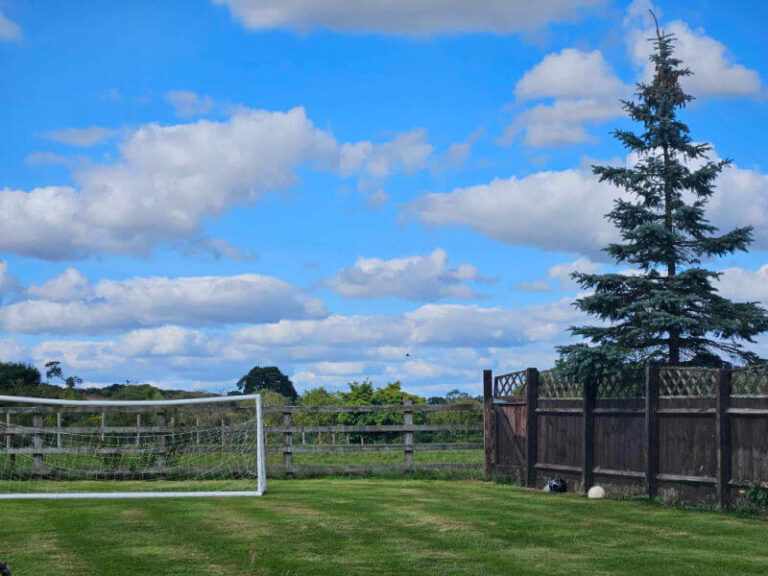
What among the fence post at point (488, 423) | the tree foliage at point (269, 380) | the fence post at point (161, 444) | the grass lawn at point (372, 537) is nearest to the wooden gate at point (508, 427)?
the fence post at point (488, 423)

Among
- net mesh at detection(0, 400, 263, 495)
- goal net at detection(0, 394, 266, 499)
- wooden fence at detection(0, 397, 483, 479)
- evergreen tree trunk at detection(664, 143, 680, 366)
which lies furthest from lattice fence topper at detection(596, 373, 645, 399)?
net mesh at detection(0, 400, 263, 495)

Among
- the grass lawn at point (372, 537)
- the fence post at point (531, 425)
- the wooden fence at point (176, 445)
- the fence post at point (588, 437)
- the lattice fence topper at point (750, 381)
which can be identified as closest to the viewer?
the grass lawn at point (372, 537)

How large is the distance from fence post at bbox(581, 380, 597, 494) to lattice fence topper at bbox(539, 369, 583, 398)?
36cm

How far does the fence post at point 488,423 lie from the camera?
22.4 metres

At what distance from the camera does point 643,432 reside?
1764 cm

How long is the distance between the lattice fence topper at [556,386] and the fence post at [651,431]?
212 centimetres

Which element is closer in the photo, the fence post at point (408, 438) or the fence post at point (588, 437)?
the fence post at point (588, 437)

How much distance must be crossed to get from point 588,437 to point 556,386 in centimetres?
163

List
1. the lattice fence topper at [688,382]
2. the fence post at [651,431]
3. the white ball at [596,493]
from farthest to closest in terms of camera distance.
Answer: the white ball at [596,493] → the fence post at [651,431] → the lattice fence topper at [688,382]

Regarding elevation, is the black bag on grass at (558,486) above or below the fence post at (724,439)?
below

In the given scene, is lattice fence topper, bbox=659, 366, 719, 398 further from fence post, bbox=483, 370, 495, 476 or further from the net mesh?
the net mesh

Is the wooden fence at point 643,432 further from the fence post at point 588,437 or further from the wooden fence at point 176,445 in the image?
the wooden fence at point 176,445

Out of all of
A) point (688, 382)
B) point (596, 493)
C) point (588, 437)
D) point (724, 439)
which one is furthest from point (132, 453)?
point (724, 439)

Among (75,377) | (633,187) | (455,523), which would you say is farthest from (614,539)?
(75,377)
